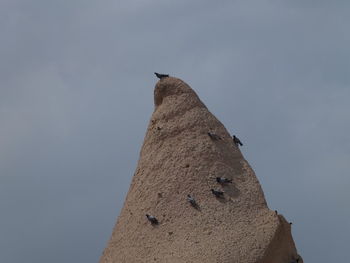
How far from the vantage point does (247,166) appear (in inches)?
620

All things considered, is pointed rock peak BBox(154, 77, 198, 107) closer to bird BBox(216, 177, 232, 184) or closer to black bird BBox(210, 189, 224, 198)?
bird BBox(216, 177, 232, 184)

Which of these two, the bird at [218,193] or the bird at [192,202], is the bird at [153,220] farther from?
the bird at [218,193]

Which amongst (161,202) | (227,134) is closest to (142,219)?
(161,202)

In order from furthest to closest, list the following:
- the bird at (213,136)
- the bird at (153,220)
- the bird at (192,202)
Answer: the bird at (213,136), the bird at (153,220), the bird at (192,202)

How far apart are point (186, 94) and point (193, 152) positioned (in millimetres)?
Answer: 1593

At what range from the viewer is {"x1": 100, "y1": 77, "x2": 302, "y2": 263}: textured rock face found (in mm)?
13977

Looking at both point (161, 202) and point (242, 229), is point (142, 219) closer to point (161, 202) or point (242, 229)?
point (161, 202)

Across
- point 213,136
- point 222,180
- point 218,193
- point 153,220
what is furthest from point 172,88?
point 153,220

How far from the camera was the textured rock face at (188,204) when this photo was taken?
13977 mm

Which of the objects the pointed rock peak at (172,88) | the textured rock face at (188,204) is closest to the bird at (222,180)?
the textured rock face at (188,204)

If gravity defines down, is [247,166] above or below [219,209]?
above

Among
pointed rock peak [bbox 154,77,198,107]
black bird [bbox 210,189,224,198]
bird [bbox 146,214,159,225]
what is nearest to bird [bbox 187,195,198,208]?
black bird [bbox 210,189,224,198]

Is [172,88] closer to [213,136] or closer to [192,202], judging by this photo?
[213,136]

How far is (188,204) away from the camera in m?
14.8
